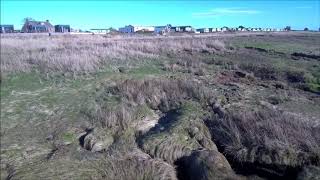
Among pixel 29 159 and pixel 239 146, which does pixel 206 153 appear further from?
pixel 29 159

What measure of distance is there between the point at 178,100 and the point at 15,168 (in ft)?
19.3

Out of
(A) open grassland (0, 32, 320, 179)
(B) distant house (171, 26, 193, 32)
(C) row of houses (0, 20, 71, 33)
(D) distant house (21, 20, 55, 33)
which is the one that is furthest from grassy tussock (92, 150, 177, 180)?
(B) distant house (171, 26, 193, 32)

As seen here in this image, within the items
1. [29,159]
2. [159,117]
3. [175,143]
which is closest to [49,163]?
[29,159]

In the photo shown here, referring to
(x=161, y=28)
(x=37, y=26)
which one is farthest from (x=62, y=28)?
(x=161, y=28)

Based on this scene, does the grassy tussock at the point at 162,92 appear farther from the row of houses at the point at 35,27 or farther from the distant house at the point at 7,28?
the distant house at the point at 7,28

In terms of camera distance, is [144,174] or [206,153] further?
[206,153]

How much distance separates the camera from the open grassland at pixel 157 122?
8.95 meters

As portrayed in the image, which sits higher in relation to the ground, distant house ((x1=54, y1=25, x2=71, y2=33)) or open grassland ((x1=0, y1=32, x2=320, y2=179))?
distant house ((x1=54, y1=25, x2=71, y2=33))

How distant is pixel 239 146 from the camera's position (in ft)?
32.1

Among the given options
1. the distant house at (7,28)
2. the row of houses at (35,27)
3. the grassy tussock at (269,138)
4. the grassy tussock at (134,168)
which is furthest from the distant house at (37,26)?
the grassy tussock at (134,168)

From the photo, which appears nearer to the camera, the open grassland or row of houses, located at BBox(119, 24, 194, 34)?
the open grassland

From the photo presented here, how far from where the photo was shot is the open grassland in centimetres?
895

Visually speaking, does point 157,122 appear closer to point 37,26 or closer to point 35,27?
point 35,27

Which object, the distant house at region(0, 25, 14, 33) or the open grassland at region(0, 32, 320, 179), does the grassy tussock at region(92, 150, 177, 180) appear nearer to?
the open grassland at region(0, 32, 320, 179)
